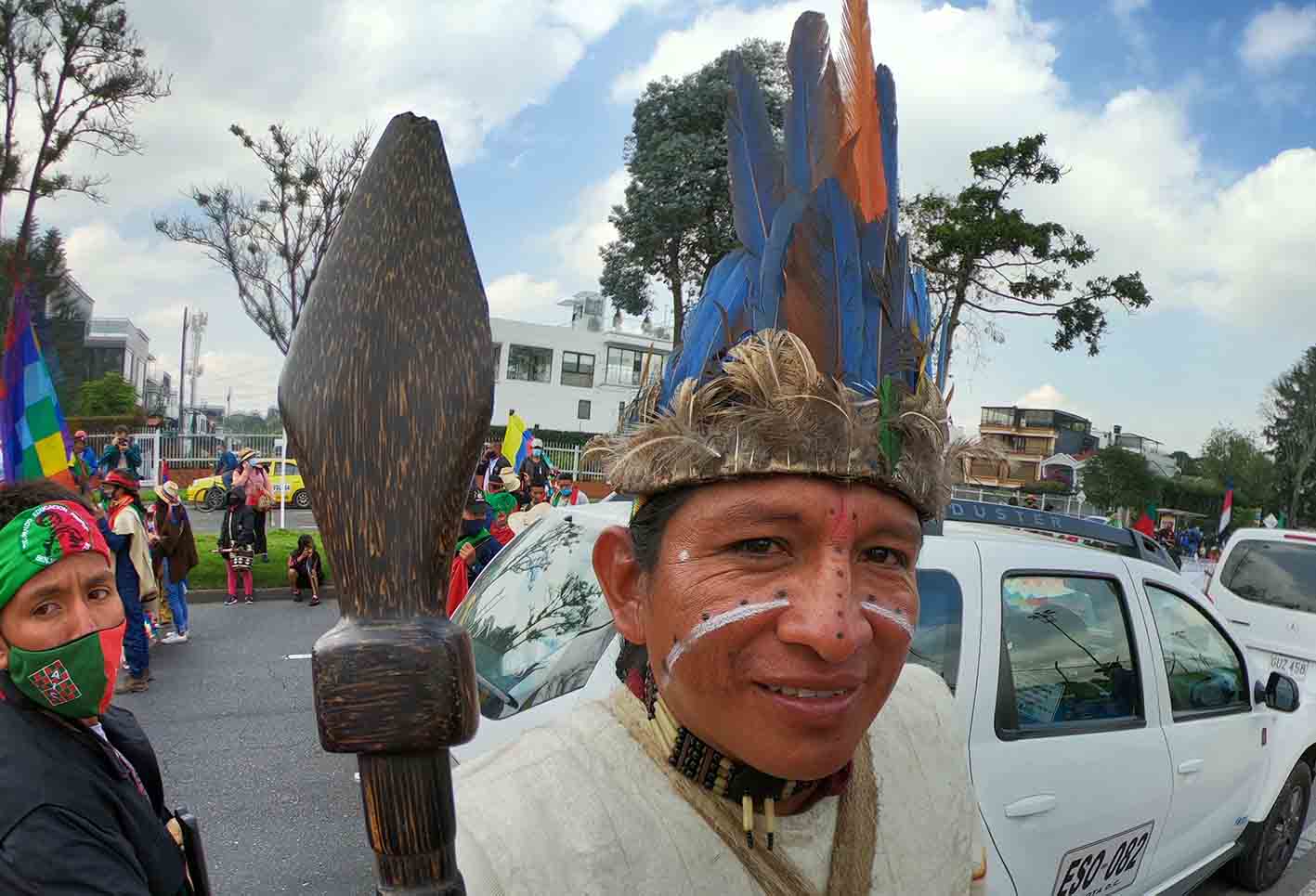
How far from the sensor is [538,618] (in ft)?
10.7

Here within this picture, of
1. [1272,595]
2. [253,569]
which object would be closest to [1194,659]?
[1272,595]

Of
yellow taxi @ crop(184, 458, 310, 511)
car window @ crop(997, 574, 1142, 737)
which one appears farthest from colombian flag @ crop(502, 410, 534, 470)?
yellow taxi @ crop(184, 458, 310, 511)

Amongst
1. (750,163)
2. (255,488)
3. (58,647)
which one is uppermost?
(750,163)

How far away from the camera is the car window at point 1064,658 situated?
2.97 m

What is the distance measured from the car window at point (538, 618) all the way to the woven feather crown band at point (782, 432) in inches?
69.1

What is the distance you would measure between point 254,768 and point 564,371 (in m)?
40.4

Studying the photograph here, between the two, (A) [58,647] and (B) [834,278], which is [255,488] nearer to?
(A) [58,647]

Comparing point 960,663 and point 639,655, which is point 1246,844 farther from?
point 639,655

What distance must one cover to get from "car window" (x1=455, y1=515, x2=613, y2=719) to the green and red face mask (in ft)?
4.32

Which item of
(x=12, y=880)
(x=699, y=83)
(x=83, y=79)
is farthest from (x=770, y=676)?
(x=83, y=79)

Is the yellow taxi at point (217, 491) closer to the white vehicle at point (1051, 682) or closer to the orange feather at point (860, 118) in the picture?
the white vehicle at point (1051, 682)

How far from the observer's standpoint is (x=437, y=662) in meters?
0.63

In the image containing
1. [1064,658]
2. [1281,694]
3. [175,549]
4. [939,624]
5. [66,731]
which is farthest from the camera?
[175,549]

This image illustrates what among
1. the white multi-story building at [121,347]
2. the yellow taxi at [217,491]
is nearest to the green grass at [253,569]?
the yellow taxi at [217,491]
